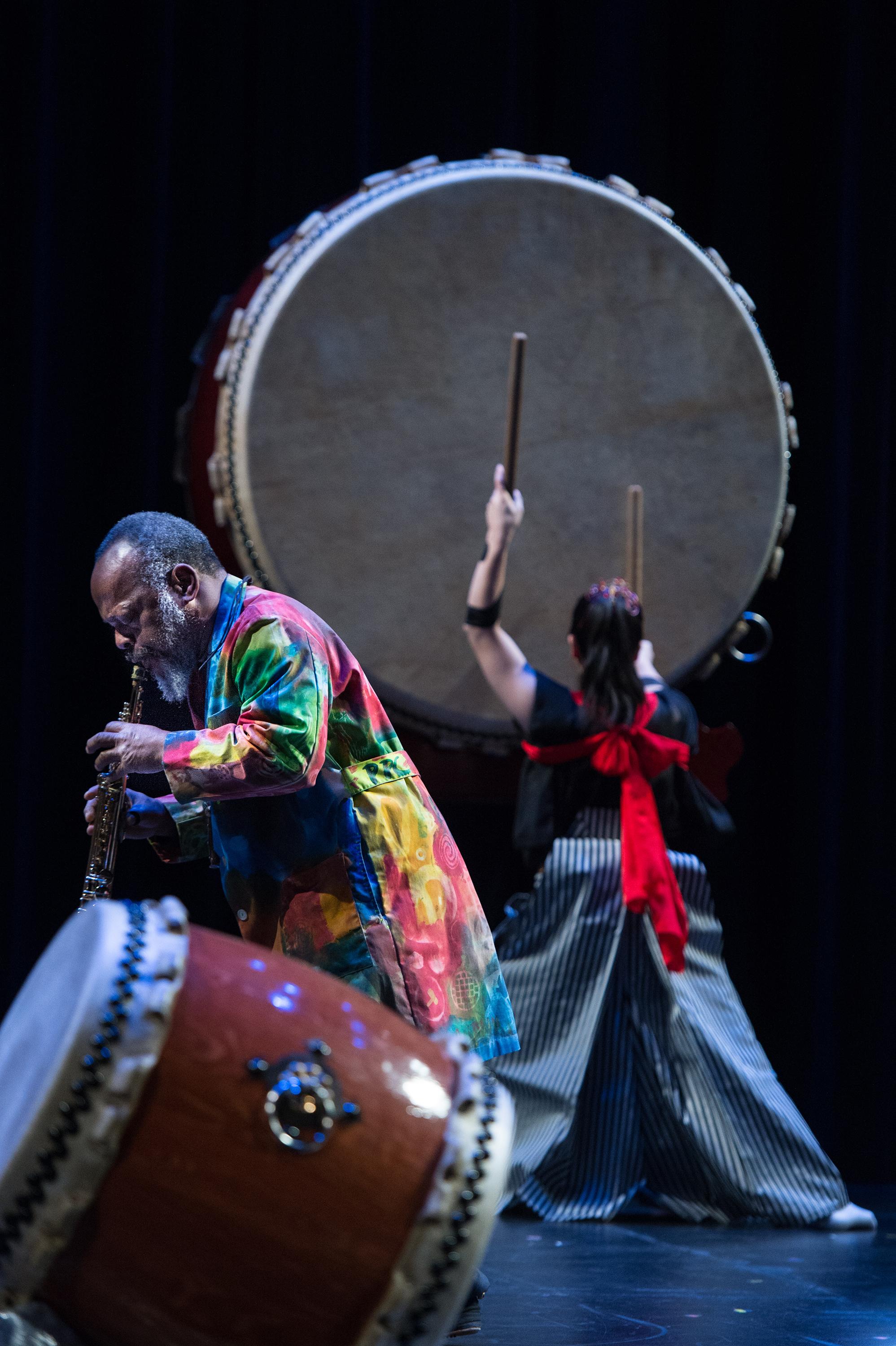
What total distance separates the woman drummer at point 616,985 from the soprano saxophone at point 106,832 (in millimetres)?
1120

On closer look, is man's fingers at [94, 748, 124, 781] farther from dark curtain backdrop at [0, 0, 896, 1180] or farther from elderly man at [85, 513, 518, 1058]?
dark curtain backdrop at [0, 0, 896, 1180]

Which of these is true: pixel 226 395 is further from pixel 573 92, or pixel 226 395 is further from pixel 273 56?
pixel 573 92

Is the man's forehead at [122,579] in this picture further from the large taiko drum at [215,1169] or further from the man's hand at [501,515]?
the man's hand at [501,515]

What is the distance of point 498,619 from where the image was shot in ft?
9.46

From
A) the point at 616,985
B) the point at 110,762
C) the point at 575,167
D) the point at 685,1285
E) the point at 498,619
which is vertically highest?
the point at 575,167

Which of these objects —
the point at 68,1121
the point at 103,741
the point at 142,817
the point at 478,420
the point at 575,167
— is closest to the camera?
the point at 68,1121

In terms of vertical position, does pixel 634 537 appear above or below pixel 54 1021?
above

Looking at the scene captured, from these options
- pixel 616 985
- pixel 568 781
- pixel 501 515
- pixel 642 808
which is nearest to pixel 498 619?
pixel 501 515

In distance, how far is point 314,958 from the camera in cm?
175

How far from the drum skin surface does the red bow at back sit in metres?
1.73

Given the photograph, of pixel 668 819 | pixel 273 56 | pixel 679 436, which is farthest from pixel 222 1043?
pixel 273 56

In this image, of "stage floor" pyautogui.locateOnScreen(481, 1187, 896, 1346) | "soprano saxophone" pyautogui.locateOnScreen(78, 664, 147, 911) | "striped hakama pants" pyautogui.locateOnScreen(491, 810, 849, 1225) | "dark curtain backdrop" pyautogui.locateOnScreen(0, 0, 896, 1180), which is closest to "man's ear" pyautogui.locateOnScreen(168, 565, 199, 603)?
"soprano saxophone" pyautogui.locateOnScreen(78, 664, 147, 911)

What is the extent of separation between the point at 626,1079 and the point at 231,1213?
1865 mm

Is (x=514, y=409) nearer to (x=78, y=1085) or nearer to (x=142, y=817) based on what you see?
(x=142, y=817)
